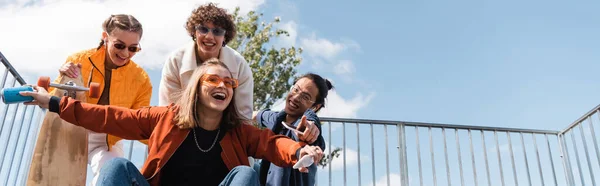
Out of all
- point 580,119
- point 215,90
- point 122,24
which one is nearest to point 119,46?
point 122,24

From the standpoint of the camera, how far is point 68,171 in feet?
7.93

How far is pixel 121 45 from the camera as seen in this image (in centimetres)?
301

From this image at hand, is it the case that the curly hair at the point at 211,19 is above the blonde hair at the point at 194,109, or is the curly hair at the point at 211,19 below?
above

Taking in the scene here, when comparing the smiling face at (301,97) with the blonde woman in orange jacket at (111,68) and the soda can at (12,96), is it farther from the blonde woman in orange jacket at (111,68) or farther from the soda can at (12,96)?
the soda can at (12,96)

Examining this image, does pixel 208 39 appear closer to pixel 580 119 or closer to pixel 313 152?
pixel 313 152

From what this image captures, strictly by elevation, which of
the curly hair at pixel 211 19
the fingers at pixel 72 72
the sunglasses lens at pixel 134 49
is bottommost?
the fingers at pixel 72 72

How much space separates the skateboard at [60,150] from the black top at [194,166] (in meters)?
0.53

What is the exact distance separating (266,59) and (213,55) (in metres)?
9.04

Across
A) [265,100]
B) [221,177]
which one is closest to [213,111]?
[221,177]

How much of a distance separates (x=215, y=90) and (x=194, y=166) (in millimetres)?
348

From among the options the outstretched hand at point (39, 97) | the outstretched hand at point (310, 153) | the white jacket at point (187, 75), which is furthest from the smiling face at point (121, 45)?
the outstretched hand at point (310, 153)

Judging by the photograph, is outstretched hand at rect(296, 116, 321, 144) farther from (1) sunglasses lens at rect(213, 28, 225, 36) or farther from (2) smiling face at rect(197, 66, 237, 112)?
(1) sunglasses lens at rect(213, 28, 225, 36)

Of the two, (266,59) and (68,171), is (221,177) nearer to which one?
(68,171)

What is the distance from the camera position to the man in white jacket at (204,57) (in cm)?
303
